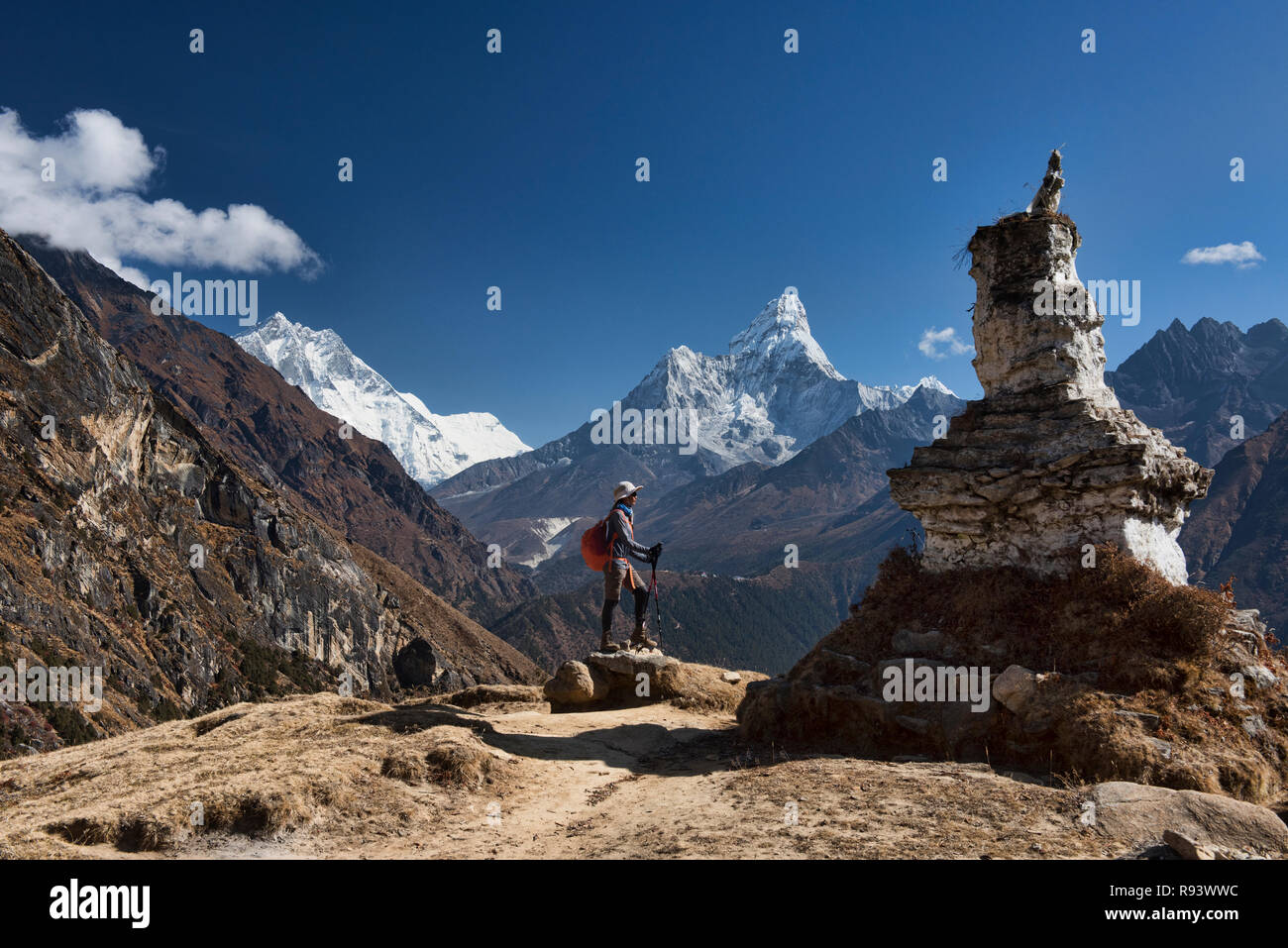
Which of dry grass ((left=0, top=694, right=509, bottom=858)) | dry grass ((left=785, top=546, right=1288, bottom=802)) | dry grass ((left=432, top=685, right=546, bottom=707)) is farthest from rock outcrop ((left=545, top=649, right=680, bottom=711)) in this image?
dry grass ((left=785, top=546, right=1288, bottom=802))

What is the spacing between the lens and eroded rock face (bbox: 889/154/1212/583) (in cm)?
1673

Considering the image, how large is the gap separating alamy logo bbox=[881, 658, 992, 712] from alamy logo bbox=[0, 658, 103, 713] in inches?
3529

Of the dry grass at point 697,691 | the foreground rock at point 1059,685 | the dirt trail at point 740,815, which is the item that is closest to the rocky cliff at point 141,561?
the dry grass at point 697,691

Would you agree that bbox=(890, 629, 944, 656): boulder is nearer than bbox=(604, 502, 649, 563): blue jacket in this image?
Yes

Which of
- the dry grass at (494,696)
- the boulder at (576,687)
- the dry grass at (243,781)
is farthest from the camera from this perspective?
the dry grass at (494,696)

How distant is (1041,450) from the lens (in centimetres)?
1777

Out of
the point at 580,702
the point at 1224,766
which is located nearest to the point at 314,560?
the point at 580,702

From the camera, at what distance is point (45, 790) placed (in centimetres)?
1177

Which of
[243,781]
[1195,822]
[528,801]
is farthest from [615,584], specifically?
[1195,822]

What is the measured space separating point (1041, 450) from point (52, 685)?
346 feet

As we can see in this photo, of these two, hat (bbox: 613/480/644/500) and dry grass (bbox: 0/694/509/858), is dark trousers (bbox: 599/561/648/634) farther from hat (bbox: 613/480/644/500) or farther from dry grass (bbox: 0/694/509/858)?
dry grass (bbox: 0/694/509/858)
